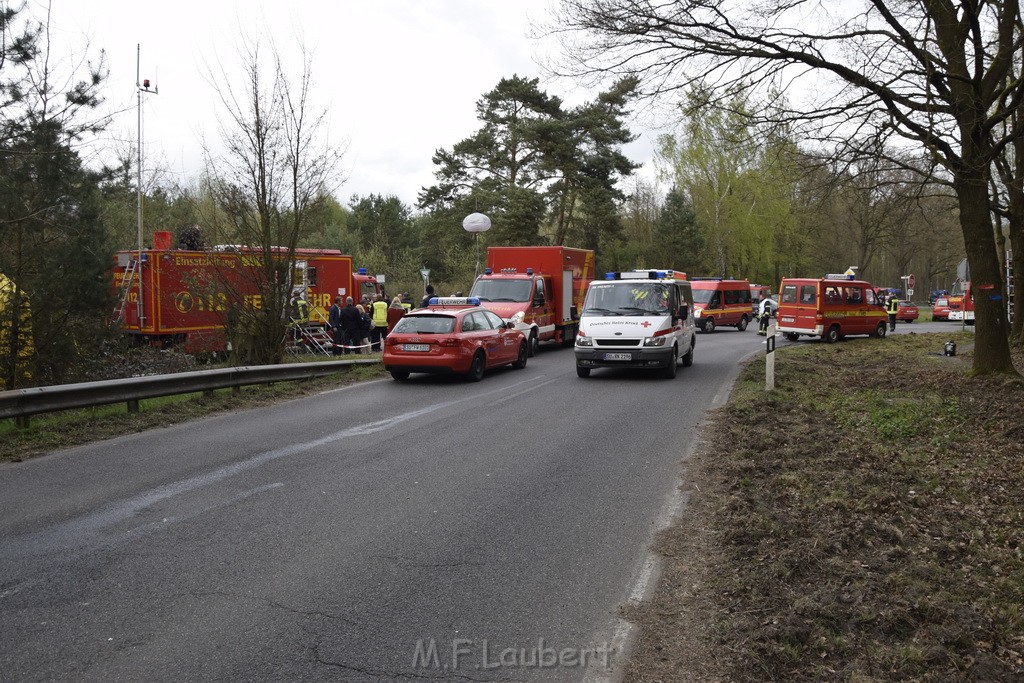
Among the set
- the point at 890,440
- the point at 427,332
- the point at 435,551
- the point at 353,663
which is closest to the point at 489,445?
the point at 435,551

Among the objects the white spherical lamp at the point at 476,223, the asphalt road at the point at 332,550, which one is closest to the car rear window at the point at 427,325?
the asphalt road at the point at 332,550

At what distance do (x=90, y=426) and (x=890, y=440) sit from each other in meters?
9.88

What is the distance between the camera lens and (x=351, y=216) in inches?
3054

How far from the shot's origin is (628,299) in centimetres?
1753

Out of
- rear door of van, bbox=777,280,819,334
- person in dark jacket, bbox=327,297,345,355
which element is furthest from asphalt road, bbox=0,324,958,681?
rear door of van, bbox=777,280,819,334

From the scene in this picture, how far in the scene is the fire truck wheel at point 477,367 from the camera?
661 inches

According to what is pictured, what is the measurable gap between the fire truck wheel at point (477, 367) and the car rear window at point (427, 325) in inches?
34.6

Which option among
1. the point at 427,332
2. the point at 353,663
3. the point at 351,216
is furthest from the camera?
the point at 351,216

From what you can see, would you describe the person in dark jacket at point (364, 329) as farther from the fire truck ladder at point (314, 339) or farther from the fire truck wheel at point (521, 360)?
the fire truck wheel at point (521, 360)

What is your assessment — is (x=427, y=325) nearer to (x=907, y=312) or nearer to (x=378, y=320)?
(x=378, y=320)

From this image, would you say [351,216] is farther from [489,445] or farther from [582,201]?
[489,445]

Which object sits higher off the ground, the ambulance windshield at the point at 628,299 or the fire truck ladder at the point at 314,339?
the ambulance windshield at the point at 628,299

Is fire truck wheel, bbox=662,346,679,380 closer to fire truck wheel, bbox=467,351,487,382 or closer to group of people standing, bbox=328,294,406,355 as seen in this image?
fire truck wheel, bbox=467,351,487,382

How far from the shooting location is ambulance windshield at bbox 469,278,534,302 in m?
22.8
